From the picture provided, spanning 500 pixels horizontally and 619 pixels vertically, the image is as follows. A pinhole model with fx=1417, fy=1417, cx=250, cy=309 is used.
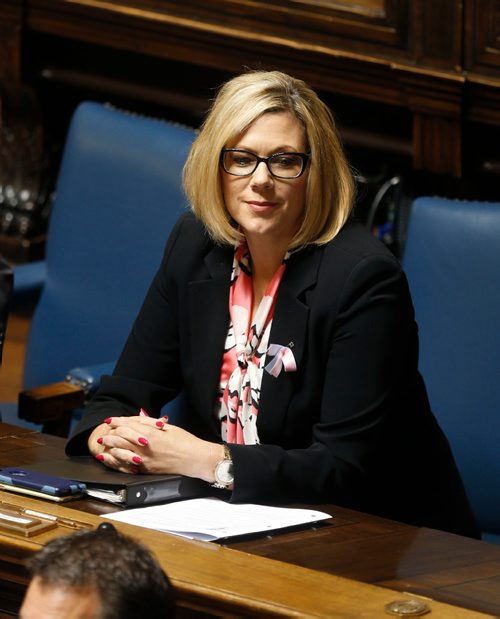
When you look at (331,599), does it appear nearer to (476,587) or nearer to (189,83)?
(476,587)

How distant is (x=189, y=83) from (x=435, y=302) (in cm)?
175

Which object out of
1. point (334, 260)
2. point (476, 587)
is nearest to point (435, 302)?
point (334, 260)

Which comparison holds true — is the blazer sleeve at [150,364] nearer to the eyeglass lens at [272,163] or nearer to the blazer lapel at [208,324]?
the blazer lapel at [208,324]

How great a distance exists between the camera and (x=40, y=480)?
2.18 m

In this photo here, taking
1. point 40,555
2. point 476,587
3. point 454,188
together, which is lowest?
point 476,587

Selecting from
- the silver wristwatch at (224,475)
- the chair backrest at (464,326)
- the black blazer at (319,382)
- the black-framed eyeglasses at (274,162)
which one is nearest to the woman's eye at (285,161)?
the black-framed eyeglasses at (274,162)

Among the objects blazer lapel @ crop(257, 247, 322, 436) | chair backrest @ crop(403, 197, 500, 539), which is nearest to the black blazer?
blazer lapel @ crop(257, 247, 322, 436)

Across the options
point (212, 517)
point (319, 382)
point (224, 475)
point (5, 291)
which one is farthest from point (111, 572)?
point (5, 291)

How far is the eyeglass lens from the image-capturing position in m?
2.52

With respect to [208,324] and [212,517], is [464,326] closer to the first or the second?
[208,324]

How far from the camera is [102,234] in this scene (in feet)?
11.2

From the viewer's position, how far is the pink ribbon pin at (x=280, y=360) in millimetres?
2475

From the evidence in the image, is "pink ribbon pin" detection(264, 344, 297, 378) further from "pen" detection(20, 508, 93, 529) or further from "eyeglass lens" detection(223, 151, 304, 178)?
"pen" detection(20, 508, 93, 529)

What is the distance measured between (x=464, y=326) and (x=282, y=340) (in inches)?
19.0
